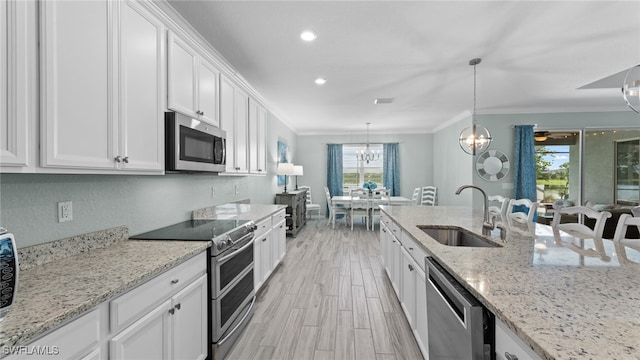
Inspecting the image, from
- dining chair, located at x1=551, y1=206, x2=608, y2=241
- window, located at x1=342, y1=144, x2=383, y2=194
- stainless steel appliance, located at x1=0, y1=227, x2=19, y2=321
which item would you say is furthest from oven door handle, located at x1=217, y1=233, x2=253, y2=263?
window, located at x1=342, y1=144, x2=383, y2=194

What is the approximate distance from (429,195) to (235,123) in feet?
18.3

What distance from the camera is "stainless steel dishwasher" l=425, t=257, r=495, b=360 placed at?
940 millimetres

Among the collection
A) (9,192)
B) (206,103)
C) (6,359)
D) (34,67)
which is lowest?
(6,359)

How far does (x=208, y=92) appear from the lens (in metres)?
2.39

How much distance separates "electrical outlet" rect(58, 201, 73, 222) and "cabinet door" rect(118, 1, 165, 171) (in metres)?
0.36

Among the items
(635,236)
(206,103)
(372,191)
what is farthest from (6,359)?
(635,236)

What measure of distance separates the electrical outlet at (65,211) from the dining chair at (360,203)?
503 cm

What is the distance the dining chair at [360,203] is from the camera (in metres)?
6.04

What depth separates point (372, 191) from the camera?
20.1 feet

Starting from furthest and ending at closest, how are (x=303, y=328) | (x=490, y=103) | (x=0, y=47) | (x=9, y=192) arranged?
(x=490, y=103) → (x=303, y=328) → (x=9, y=192) → (x=0, y=47)

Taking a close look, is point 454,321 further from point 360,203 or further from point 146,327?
point 360,203

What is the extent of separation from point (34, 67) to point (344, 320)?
2.56 meters

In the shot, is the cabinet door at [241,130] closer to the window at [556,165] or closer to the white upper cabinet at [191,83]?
the white upper cabinet at [191,83]

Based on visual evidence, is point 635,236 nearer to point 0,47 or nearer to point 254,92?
point 254,92
